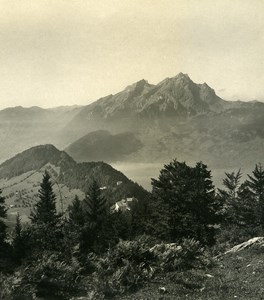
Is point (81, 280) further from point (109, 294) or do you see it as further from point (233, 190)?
point (233, 190)

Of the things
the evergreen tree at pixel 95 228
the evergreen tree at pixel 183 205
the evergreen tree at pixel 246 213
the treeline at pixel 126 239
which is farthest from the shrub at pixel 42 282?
the evergreen tree at pixel 246 213

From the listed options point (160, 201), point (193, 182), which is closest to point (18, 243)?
point (160, 201)

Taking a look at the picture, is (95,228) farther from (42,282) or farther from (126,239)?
(42,282)

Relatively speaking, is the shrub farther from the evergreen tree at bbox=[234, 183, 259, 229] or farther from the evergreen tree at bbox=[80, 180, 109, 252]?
the evergreen tree at bbox=[234, 183, 259, 229]

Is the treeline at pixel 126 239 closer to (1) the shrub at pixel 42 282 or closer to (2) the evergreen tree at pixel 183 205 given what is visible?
(1) the shrub at pixel 42 282

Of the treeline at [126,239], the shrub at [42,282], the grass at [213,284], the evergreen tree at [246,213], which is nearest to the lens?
the shrub at [42,282]

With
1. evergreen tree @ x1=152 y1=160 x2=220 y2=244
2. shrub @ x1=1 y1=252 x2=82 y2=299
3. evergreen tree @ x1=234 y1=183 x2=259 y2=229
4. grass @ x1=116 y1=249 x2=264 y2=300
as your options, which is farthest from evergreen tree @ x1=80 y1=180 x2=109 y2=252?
shrub @ x1=1 y1=252 x2=82 y2=299

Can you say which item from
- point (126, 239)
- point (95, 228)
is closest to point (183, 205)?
point (126, 239)
